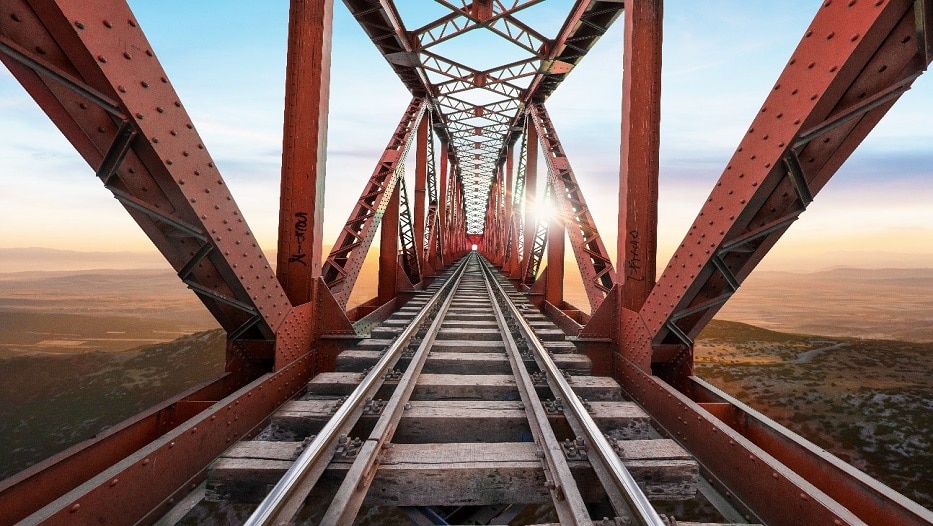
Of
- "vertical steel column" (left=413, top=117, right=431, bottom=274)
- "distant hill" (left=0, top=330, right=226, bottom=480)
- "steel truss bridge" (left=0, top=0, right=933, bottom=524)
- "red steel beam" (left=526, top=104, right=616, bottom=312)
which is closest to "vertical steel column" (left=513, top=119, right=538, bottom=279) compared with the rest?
"vertical steel column" (left=413, top=117, right=431, bottom=274)

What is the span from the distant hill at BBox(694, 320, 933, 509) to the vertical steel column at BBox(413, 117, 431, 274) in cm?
1128

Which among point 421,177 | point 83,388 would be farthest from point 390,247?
point 83,388

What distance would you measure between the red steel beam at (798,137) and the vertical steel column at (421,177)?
30.0 ft

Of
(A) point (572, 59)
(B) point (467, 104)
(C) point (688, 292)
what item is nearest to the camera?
(C) point (688, 292)

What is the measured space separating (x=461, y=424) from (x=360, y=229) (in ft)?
13.4

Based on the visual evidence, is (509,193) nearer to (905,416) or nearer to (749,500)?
(905,416)

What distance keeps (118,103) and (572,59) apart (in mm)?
10631

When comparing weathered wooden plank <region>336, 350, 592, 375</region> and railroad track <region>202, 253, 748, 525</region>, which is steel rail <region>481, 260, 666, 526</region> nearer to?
railroad track <region>202, 253, 748, 525</region>

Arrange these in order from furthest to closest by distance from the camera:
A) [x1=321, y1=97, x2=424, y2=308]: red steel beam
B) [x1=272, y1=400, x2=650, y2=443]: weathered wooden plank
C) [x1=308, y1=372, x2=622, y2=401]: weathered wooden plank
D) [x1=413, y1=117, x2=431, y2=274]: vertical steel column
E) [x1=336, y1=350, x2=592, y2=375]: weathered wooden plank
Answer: [x1=413, y1=117, x2=431, y2=274]: vertical steel column, [x1=321, y1=97, x2=424, y2=308]: red steel beam, [x1=336, y1=350, x2=592, y2=375]: weathered wooden plank, [x1=308, y1=372, x2=622, y2=401]: weathered wooden plank, [x1=272, y1=400, x2=650, y2=443]: weathered wooden plank

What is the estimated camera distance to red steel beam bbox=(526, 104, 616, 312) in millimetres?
5133

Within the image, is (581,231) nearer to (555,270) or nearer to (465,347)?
(465,347)

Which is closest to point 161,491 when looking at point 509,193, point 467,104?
point 467,104

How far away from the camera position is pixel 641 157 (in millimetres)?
3980

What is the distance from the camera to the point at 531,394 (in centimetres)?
301
